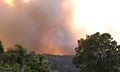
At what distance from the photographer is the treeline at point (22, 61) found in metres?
97.1

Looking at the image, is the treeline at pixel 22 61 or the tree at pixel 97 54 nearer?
the tree at pixel 97 54

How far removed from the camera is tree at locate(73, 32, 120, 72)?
87.8 metres

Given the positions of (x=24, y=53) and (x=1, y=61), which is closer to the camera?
(x=24, y=53)

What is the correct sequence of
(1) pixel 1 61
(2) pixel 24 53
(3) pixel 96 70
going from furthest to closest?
(1) pixel 1 61 < (2) pixel 24 53 < (3) pixel 96 70

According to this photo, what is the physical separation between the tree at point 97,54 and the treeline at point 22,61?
1239 cm

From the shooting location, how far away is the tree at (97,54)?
8781 cm

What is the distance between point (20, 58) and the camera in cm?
9725

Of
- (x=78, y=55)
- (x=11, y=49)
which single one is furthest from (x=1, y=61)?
(x=78, y=55)

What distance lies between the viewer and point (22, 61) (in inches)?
3853

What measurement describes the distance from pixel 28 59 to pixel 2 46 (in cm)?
5227

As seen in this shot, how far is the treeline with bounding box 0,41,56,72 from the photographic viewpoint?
97.1 metres

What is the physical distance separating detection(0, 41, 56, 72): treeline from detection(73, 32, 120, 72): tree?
12.4 m

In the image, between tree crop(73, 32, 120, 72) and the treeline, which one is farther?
the treeline

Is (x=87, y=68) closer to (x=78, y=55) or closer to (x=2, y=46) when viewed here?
(x=78, y=55)
